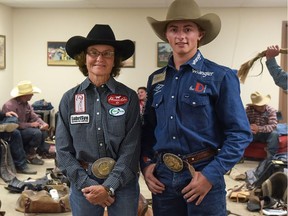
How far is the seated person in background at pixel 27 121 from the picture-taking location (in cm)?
603

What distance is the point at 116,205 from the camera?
1956 mm

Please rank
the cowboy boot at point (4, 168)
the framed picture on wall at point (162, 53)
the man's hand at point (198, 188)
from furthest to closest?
1. the framed picture on wall at point (162, 53)
2. the cowboy boot at point (4, 168)
3. the man's hand at point (198, 188)

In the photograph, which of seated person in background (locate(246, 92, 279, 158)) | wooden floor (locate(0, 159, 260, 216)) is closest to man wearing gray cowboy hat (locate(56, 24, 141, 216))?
wooden floor (locate(0, 159, 260, 216))

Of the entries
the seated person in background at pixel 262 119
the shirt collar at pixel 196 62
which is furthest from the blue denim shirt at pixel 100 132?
the seated person in background at pixel 262 119

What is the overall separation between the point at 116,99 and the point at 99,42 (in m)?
0.29

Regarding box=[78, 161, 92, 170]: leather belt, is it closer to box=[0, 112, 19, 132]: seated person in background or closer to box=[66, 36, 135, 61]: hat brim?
box=[66, 36, 135, 61]: hat brim

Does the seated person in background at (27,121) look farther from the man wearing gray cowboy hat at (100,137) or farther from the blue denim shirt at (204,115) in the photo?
the blue denim shirt at (204,115)

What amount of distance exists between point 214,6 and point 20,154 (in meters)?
4.50

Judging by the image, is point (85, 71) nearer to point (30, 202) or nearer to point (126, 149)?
point (126, 149)

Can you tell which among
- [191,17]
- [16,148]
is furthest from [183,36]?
[16,148]

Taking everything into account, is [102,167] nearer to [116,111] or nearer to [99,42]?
[116,111]

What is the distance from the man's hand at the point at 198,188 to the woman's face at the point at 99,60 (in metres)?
0.68

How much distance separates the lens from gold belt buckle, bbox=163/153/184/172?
1750mm


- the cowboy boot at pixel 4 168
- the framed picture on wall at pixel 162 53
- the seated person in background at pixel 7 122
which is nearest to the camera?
the cowboy boot at pixel 4 168
